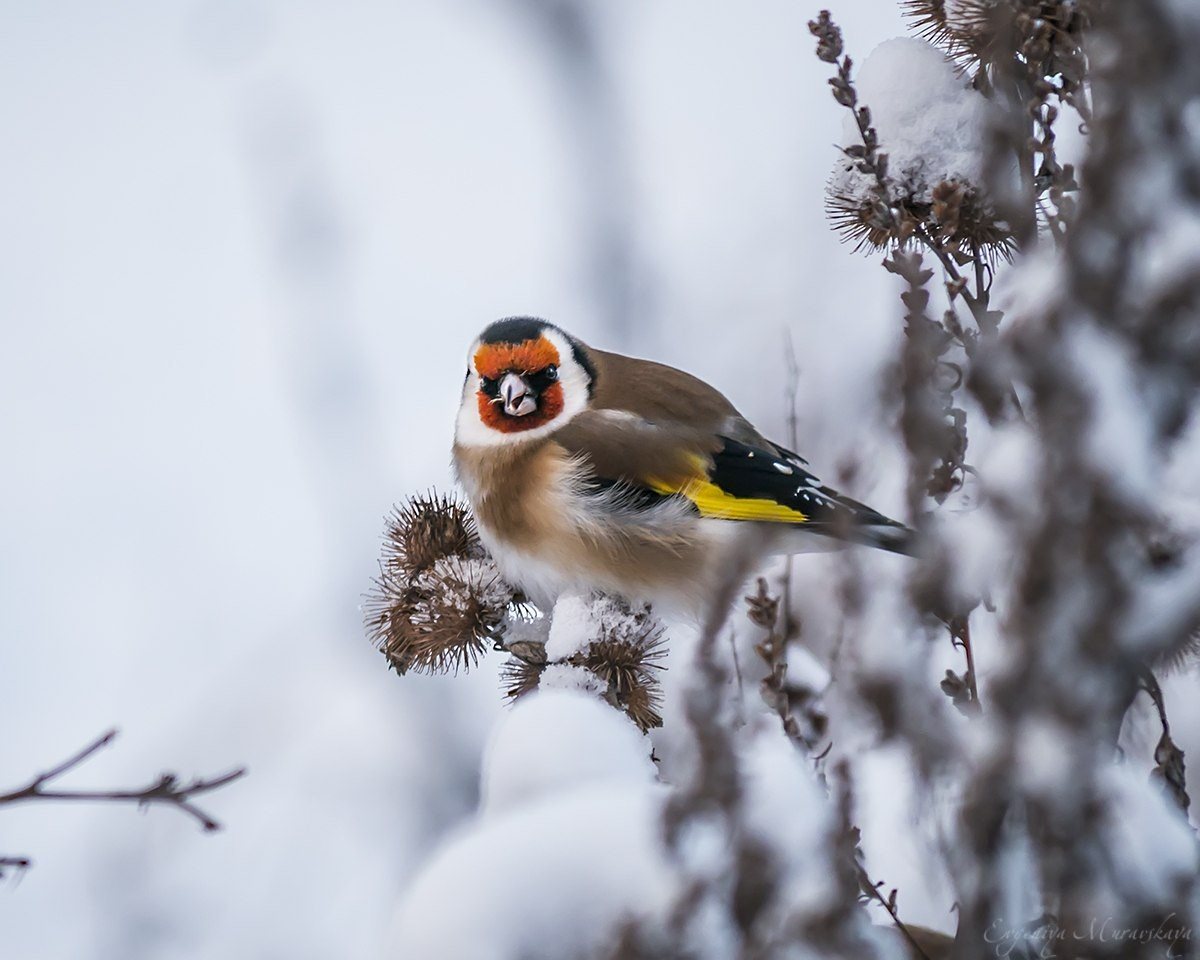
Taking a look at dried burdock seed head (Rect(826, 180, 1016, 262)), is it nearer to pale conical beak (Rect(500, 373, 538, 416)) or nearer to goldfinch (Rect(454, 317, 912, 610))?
goldfinch (Rect(454, 317, 912, 610))

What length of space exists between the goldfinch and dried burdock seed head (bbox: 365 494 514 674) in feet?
0.29

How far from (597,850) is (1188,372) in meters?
0.74

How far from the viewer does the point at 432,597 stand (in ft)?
9.48

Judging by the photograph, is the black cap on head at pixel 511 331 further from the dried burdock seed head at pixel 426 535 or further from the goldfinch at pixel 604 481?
the dried burdock seed head at pixel 426 535

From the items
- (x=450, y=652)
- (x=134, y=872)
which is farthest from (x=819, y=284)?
(x=134, y=872)

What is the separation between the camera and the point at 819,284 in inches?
175

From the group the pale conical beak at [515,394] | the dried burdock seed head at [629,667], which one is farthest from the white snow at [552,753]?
the pale conical beak at [515,394]

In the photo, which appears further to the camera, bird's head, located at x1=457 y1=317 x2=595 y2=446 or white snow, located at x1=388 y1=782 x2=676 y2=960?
bird's head, located at x1=457 y1=317 x2=595 y2=446

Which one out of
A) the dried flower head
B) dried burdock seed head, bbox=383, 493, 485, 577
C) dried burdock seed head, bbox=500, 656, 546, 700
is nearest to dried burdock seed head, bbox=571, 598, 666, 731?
the dried flower head

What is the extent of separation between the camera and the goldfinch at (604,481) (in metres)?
3.13

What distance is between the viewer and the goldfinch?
313cm

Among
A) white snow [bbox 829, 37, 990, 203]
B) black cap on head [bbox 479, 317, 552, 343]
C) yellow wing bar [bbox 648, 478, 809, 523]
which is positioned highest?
white snow [bbox 829, 37, 990, 203]

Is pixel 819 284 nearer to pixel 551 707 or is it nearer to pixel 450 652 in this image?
pixel 450 652

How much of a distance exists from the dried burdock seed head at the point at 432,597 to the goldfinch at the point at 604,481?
0.09 metres
